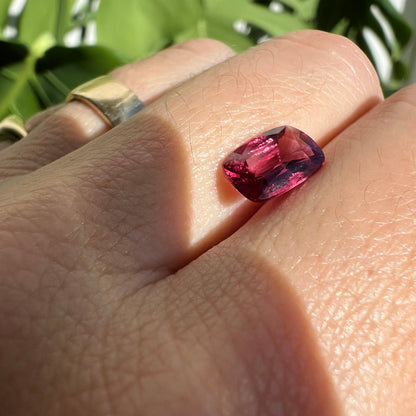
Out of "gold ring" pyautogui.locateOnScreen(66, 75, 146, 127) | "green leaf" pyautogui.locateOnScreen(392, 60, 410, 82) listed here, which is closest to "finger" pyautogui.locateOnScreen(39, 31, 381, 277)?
"gold ring" pyautogui.locateOnScreen(66, 75, 146, 127)

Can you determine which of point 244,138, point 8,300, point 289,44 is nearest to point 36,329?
point 8,300

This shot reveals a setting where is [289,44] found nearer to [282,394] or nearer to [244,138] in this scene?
[244,138]

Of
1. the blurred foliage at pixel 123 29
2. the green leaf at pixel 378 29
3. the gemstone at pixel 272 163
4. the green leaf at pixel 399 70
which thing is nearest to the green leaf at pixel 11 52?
the blurred foliage at pixel 123 29

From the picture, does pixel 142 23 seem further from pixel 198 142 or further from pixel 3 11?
pixel 198 142

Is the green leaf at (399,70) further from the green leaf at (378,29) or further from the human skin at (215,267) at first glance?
the human skin at (215,267)

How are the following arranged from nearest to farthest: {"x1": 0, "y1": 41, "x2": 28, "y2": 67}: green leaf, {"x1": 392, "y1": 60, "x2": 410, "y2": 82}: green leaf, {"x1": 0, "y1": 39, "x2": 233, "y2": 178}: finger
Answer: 1. {"x1": 0, "y1": 39, "x2": 233, "y2": 178}: finger
2. {"x1": 0, "y1": 41, "x2": 28, "y2": 67}: green leaf
3. {"x1": 392, "y1": 60, "x2": 410, "y2": 82}: green leaf

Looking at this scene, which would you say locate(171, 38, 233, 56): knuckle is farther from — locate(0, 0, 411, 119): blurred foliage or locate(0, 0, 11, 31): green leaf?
locate(0, 0, 11, 31): green leaf
